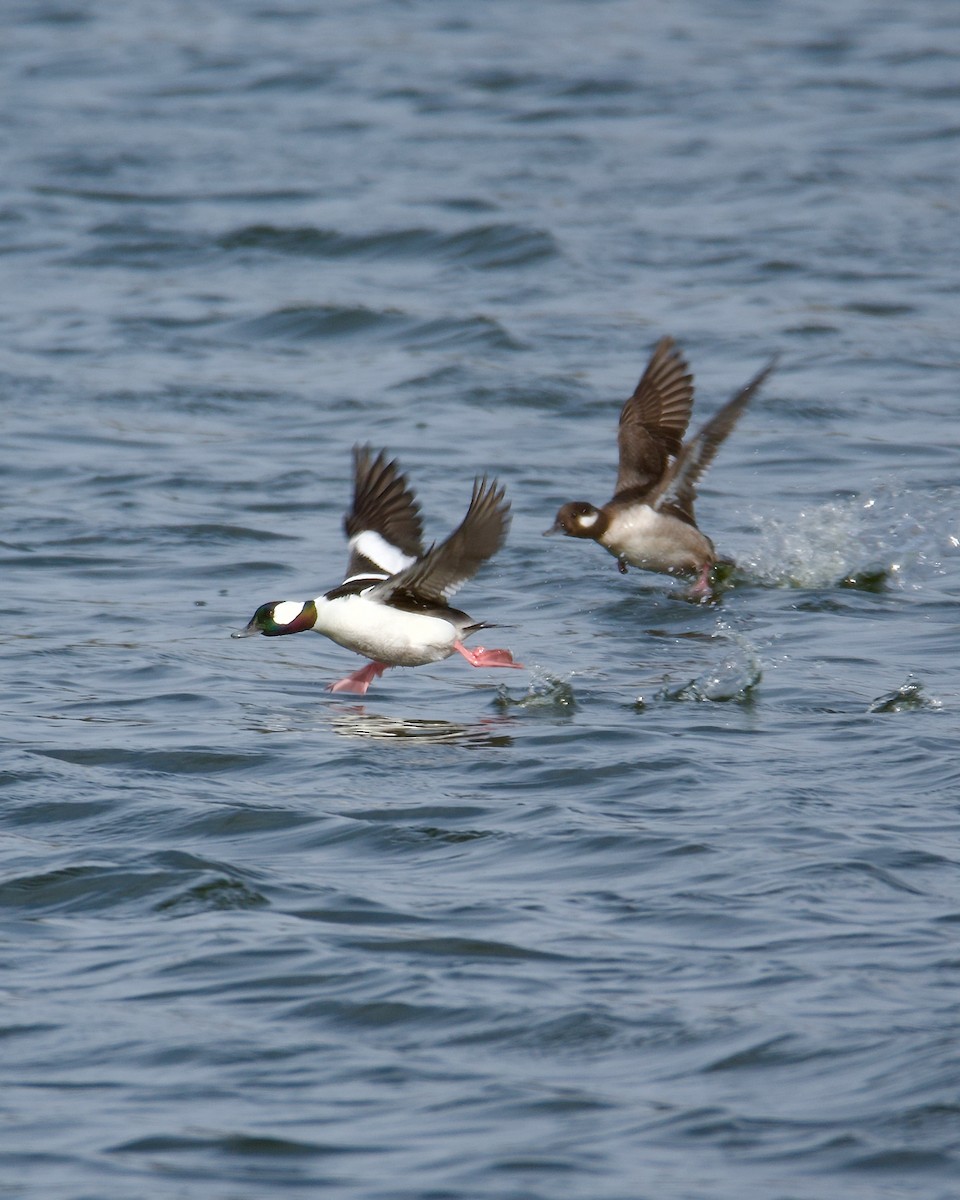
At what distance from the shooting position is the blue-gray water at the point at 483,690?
4723mm

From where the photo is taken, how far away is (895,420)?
13.8m

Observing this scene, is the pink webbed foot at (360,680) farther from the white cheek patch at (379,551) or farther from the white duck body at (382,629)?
the white cheek patch at (379,551)

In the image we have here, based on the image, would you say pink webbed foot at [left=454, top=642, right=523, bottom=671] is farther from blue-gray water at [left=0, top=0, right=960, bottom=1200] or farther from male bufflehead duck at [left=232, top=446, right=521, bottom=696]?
blue-gray water at [left=0, top=0, right=960, bottom=1200]

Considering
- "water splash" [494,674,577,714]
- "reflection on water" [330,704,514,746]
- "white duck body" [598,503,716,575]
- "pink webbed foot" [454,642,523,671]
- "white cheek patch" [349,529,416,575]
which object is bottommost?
"reflection on water" [330,704,514,746]

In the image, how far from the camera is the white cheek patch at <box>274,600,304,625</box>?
8.22 m

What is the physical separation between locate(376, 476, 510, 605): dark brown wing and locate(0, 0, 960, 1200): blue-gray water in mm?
600

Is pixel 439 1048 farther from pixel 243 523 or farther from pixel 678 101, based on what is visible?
pixel 678 101

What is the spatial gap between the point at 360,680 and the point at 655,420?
2959 millimetres

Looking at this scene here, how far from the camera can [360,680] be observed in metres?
8.48

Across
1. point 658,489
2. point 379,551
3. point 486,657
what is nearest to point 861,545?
point 658,489

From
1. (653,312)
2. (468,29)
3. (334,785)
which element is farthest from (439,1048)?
(468,29)

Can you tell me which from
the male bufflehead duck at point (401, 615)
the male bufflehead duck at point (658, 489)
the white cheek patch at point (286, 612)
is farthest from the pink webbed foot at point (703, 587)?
the white cheek patch at point (286, 612)

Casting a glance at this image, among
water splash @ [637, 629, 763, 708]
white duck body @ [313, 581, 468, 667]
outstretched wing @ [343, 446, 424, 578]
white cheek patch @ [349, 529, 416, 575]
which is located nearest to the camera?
white duck body @ [313, 581, 468, 667]

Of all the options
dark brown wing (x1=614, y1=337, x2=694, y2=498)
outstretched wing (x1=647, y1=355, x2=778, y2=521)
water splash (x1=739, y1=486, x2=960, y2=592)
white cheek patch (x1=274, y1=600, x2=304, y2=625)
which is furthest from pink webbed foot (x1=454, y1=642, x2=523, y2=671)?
water splash (x1=739, y1=486, x2=960, y2=592)
